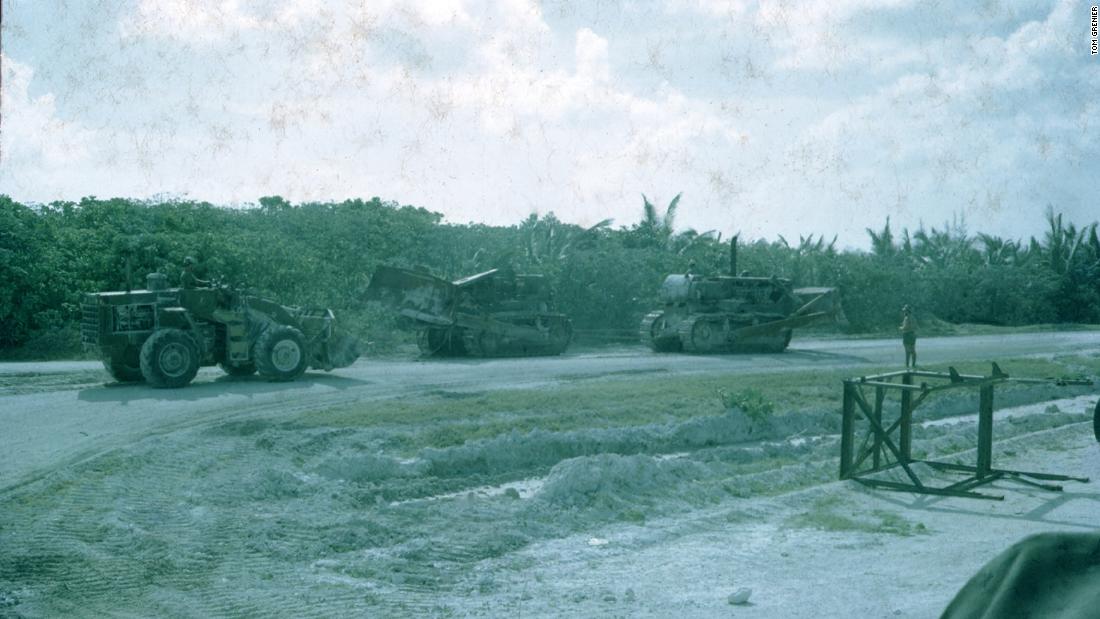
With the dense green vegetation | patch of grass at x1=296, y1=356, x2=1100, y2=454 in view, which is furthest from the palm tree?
patch of grass at x1=296, y1=356, x2=1100, y2=454

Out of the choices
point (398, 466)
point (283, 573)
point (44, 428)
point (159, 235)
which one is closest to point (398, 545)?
point (283, 573)

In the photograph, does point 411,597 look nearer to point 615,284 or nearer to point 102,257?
point 102,257

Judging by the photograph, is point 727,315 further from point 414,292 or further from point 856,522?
point 856,522

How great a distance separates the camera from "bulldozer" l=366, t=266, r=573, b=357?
982 inches

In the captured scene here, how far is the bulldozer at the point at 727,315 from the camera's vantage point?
2820 centimetres

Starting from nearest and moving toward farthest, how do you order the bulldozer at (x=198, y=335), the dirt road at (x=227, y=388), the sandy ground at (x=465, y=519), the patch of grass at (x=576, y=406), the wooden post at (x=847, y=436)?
1. the sandy ground at (x=465, y=519)
2. the wooden post at (x=847, y=436)
3. the dirt road at (x=227, y=388)
4. the patch of grass at (x=576, y=406)
5. the bulldozer at (x=198, y=335)

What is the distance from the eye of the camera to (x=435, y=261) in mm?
36688

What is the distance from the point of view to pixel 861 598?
300 inches

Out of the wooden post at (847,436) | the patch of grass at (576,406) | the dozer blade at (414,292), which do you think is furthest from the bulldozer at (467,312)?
the wooden post at (847,436)

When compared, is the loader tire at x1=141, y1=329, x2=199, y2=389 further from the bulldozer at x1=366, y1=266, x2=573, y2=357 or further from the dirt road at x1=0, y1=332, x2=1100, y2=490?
the bulldozer at x1=366, y1=266, x2=573, y2=357

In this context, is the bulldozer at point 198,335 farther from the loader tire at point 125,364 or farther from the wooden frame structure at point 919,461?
the wooden frame structure at point 919,461

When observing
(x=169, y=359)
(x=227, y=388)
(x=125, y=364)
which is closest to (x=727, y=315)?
(x=227, y=388)

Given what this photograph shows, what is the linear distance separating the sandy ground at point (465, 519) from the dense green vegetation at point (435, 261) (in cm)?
962

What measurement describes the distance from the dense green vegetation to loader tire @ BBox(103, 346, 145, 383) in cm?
612
